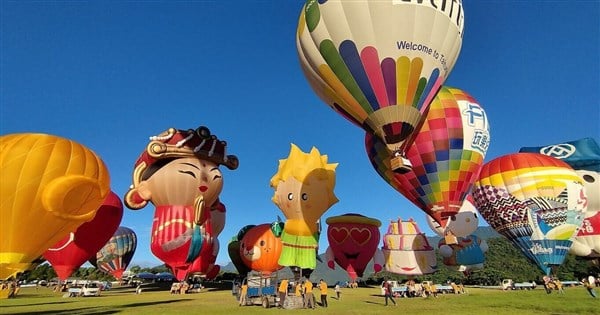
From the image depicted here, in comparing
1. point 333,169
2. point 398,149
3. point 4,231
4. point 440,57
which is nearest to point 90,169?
point 4,231

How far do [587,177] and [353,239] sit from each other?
18.5 metres

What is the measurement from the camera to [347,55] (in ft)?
47.8

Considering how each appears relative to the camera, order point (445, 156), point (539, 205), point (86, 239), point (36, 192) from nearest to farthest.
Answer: point (36, 192) < point (445, 156) < point (86, 239) < point (539, 205)

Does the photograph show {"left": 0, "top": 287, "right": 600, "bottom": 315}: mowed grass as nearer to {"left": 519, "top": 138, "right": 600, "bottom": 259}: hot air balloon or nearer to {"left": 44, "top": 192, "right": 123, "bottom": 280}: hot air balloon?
{"left": 44, "top": 192, "right": 123, "bottom": 280}: hot air balloon

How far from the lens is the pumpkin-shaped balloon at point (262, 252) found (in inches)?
984

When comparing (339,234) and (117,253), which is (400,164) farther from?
(117,253)

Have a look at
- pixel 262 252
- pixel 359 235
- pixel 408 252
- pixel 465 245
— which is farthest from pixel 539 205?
pixel 262 252

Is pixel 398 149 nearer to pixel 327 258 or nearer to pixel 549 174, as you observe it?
pixel 549 174

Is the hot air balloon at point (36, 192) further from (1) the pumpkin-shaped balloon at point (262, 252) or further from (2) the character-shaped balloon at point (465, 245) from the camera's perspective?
(2) the character-shaped balloon at point (465, 245)

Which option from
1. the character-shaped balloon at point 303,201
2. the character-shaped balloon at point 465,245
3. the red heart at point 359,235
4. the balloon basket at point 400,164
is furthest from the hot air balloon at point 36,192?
the character-shaped balloon at point 465,245


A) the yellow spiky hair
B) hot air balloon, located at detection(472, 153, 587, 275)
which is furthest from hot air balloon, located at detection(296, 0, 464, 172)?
hot air balloon, located at detection(472, 153, 587, 275)

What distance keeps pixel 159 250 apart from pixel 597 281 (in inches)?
1264

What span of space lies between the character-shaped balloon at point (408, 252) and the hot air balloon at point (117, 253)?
63.1ft

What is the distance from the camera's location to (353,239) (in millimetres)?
26734
